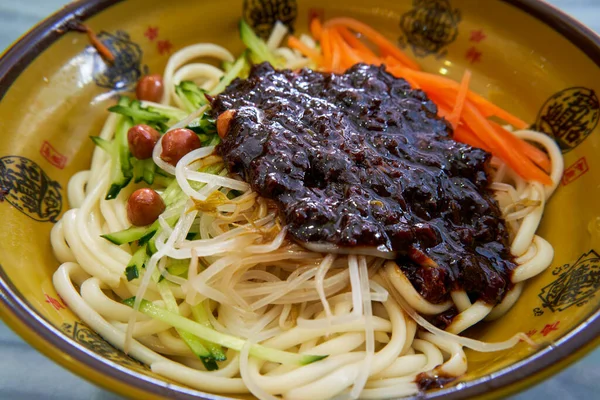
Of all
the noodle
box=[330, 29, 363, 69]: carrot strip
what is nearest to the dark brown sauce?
the noodle

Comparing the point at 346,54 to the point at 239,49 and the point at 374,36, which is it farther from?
the point at 239,49

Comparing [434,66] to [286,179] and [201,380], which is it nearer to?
[286,179]

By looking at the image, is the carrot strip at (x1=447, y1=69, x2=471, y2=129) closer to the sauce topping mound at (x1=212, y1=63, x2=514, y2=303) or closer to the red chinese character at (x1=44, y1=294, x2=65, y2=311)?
the sauce topping mound at (x1=212, y1=63, x2=514, y2=303)

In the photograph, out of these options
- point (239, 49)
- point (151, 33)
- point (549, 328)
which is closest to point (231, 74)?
point (239, 49)

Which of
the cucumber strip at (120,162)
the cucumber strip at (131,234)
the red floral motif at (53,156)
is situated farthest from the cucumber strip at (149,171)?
the red floral motif at (53,156)

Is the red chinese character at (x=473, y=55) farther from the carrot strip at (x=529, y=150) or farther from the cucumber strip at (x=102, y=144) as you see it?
the cucumber strip at (x=102, y=144)
